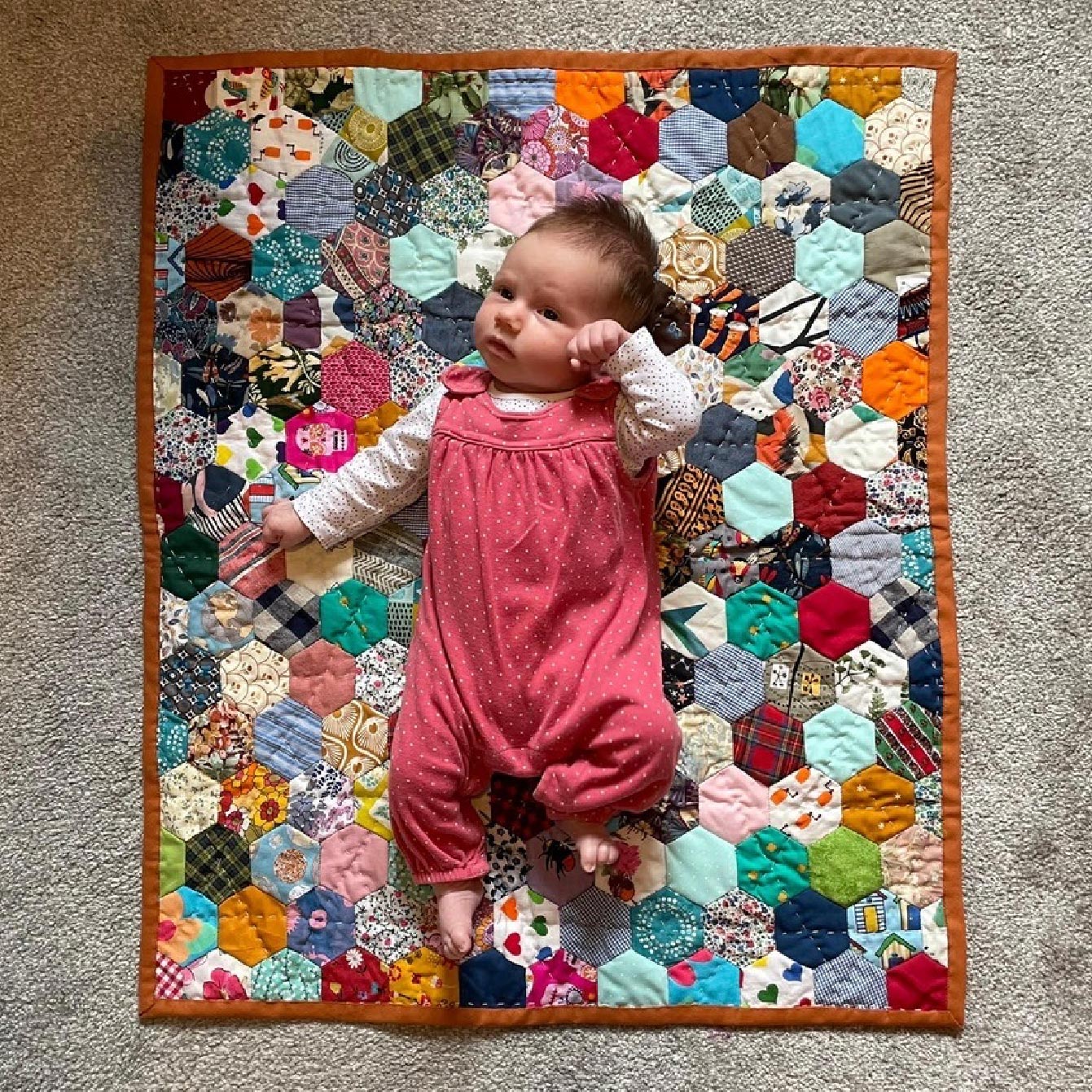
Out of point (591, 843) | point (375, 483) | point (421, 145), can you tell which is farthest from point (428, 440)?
point (591, 843)

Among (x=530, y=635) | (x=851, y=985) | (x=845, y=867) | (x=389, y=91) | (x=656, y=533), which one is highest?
(x=389, y=91)

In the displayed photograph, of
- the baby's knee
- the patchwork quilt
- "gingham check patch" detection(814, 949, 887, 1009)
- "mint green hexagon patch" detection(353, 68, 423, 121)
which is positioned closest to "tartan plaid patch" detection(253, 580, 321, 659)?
the patchwork quilt

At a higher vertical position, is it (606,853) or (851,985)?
(606,853)

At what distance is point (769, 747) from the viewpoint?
1.12m

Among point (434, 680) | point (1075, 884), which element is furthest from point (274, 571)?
point (1075, 884)

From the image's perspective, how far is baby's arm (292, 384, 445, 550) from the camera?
110cm

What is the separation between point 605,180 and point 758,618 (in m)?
0.49

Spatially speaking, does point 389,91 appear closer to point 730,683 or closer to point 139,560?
point 139,560

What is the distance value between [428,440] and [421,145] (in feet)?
1.07

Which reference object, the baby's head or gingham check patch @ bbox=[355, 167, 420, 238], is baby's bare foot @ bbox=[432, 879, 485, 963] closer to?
the baby's head

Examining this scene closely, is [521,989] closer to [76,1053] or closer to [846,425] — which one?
[76,1053]

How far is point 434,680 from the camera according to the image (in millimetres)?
1065

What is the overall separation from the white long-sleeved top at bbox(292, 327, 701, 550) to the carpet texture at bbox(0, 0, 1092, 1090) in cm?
23

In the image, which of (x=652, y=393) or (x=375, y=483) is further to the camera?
(x=375, y=483)
